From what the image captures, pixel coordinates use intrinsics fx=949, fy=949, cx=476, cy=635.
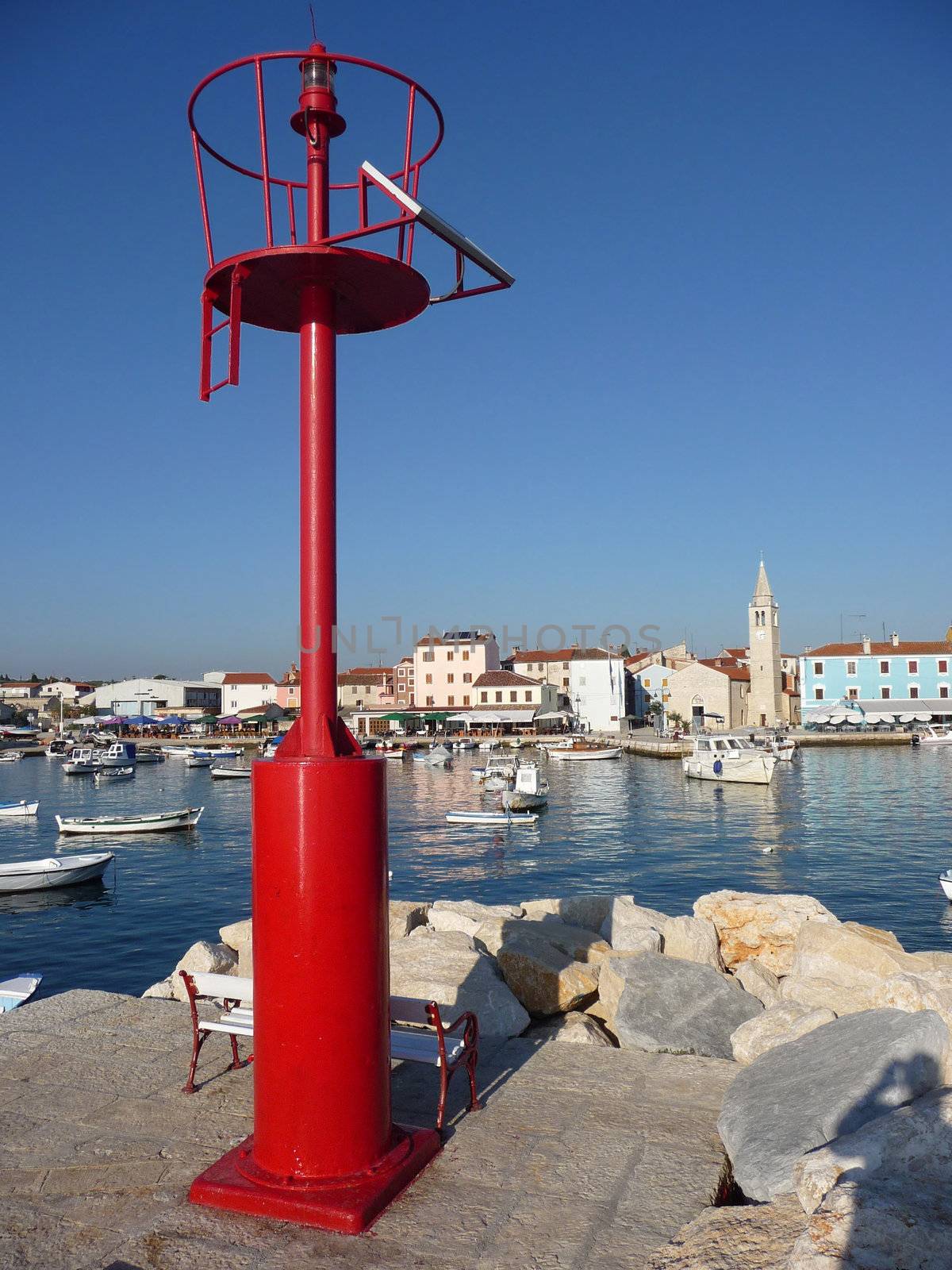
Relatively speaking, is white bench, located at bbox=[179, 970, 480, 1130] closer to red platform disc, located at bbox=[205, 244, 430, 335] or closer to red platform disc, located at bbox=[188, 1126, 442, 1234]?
red platform disc, located at bbox=[188, 1126, 442, 1234]

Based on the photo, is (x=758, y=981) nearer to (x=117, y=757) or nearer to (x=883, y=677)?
(x=117, y=757)

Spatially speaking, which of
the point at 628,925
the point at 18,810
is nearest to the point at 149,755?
the point at 18,810

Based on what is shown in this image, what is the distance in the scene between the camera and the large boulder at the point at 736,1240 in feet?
12.2

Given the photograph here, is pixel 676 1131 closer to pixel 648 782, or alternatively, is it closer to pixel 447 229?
pixel 447 229

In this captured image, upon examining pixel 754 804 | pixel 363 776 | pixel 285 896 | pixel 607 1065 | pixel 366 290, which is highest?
pixel 366 290

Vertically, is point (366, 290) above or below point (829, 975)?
above

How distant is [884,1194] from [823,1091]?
146 centimetres

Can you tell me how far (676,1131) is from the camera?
5.33 meters

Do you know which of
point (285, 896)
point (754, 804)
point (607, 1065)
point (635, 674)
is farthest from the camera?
point (635, 674)

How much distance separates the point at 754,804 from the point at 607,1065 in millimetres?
38330

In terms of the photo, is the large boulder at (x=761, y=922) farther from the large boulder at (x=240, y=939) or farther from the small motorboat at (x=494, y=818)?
the small motorboat at (x=494, y=818)

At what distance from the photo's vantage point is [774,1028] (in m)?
6.82

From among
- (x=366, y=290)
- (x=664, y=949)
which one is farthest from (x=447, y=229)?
(x=664, y=949)

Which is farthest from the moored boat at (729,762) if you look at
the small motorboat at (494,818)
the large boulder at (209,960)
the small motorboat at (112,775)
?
the large boulder at (209,960)
